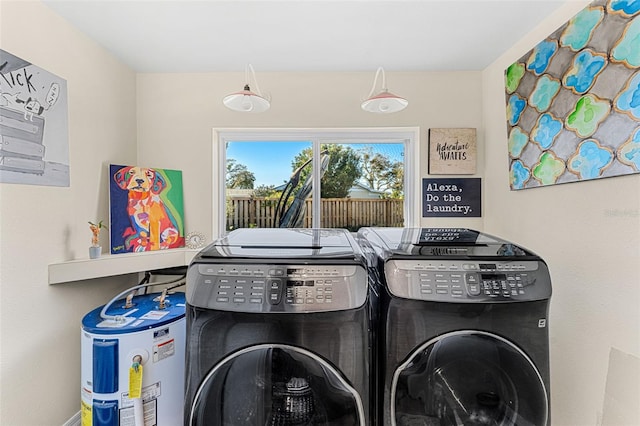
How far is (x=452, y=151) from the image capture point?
2207 mm

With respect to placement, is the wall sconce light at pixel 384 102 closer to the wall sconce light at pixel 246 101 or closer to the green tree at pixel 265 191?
the wall sconce light at pixel 246 101

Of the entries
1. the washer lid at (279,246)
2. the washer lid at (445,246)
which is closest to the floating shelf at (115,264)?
the washer lid at (279,246)

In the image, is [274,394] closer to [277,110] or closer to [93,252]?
[93,252]

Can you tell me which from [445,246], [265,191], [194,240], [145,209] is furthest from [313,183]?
[445,246]

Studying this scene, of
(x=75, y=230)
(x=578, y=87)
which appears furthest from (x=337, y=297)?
(x=75, y=230)

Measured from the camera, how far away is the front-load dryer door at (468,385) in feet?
3.35

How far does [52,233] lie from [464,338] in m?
2.02

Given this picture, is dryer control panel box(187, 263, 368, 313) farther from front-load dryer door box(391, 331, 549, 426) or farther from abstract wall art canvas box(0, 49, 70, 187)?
abstract wall art canvas box(0, 49, 70, 187)

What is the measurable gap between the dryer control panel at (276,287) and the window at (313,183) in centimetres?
142

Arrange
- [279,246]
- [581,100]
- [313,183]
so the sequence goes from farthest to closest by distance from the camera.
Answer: [313,183], [581,100], [279,246]

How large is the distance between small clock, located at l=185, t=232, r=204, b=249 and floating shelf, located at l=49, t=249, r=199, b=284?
0.24ft

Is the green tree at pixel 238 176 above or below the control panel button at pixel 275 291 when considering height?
above

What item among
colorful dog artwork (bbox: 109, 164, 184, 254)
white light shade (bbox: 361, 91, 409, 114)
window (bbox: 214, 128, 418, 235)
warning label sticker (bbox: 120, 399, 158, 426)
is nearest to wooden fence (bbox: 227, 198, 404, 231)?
window (bbox: 214, 128, 418, 235)

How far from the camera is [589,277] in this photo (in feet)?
4.48
